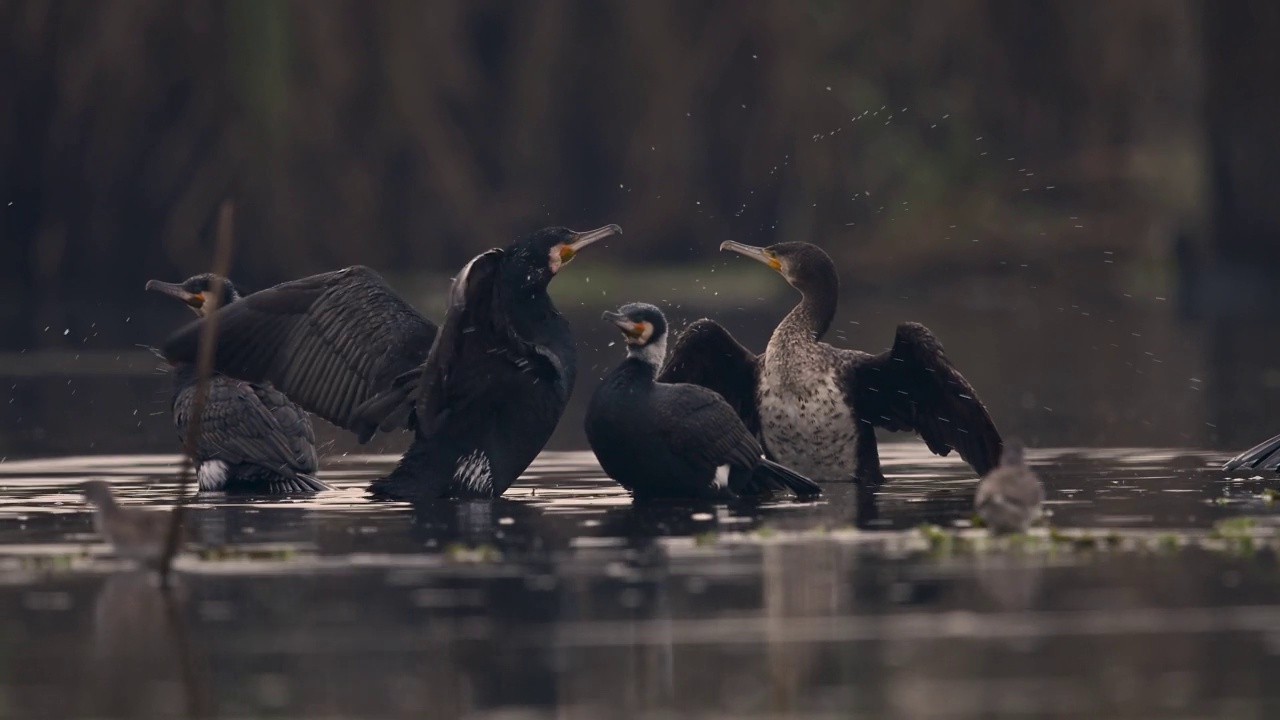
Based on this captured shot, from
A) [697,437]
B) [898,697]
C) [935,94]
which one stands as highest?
[935,94]

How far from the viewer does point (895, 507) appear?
36.2 ft

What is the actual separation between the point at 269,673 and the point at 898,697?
174 centimetres

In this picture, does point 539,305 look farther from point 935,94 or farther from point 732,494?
Result: point 935,94

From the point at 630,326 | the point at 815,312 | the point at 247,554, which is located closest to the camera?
the point at 247,554

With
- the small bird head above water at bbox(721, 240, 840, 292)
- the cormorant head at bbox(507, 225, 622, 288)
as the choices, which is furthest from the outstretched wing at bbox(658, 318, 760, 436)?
the cormorant head at bbox(507, 225, 622, 288)

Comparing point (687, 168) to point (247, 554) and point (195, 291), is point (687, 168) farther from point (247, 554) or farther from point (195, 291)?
point (247, 554)

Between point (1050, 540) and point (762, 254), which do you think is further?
point (762, 254)

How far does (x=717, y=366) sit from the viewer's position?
13211 millimetres

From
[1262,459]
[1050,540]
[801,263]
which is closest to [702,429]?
[801,263]

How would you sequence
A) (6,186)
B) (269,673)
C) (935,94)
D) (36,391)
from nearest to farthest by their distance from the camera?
(269,673) → (36,391) → (6,186) → (935,94)

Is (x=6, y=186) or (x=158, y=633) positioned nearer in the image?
(x=158, y=633)

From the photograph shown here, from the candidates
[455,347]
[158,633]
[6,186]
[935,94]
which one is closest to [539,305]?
[455,347]

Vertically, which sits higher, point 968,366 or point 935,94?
point 935,94

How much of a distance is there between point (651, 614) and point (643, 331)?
3904mm
